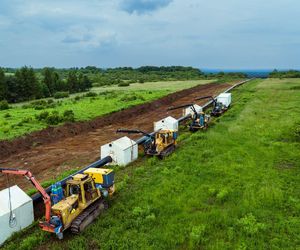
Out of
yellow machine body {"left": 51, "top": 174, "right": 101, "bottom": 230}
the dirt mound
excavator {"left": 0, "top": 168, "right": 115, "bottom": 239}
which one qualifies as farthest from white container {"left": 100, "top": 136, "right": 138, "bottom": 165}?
the dirt mound

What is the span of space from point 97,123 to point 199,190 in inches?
873

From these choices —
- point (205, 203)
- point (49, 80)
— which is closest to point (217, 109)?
point (205, 203)

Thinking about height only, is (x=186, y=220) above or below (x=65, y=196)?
below

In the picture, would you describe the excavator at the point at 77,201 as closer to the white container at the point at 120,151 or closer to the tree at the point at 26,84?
the white container at the point at 120,151

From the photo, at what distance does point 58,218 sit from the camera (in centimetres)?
1211

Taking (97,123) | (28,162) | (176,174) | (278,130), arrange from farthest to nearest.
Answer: (97,123), (278,130), (28,162), (176,174)

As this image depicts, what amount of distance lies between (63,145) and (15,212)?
1580 cm

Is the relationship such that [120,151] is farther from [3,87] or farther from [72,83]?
[72,83]

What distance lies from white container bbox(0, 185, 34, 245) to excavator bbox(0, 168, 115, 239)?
95 cm

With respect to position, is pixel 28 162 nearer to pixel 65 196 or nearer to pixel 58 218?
pixel 65 196

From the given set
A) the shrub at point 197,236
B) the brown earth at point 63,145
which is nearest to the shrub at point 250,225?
the shrub at point 197,236

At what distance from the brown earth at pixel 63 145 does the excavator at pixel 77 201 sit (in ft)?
20.0

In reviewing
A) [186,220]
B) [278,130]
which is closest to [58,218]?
[186,220]

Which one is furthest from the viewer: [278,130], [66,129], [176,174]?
[66,129]
